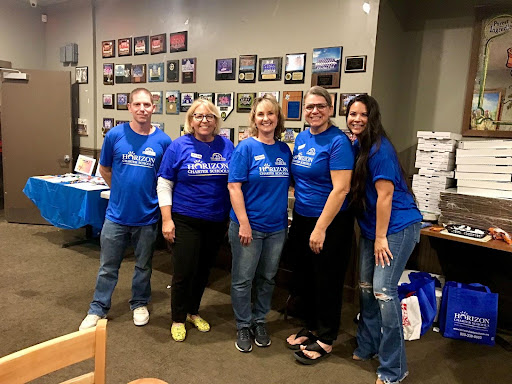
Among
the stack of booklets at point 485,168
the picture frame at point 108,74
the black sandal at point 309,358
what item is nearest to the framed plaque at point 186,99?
the picture frame at point 108,74

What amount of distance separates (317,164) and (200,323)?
127 cm

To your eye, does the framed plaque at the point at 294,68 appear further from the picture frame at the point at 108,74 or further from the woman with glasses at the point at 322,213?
the picture frame at the point at 108,74

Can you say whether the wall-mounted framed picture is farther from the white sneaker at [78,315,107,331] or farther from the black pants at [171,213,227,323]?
the white sneaker at [78,315,107,331]

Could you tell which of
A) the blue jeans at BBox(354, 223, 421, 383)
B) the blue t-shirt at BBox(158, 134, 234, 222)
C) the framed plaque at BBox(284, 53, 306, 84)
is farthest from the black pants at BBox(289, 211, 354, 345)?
the framed plaque at BBox(284, 53, 306, 84)

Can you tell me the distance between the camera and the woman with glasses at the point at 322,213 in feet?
6.59

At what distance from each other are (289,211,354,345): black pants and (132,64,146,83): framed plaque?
2.85m

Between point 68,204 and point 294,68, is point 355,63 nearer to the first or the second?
point 294,68

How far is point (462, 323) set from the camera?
2.53 metres

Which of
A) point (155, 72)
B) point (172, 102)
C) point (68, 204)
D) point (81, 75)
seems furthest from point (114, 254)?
point (81, 75)

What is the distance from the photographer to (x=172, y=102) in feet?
13.5

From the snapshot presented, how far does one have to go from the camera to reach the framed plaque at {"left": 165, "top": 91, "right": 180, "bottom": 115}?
4066 millimetres

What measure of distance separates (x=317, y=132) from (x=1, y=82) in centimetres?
442

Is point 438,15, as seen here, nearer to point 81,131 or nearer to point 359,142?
point 359,142

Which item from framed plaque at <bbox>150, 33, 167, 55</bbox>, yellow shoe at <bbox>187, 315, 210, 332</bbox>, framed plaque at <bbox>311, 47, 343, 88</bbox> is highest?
framed plaque at <bbox>150, 33, 167, 55</bbox>
